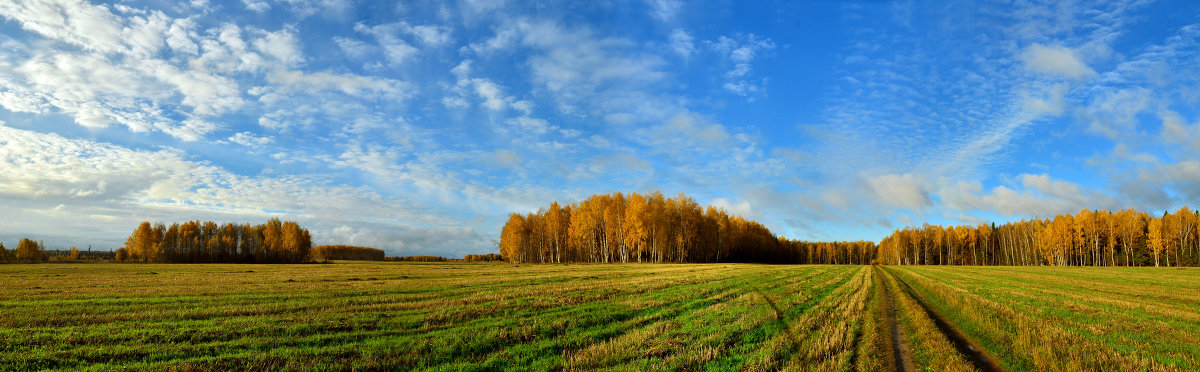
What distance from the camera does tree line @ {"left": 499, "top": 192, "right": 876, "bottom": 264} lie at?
92938mm

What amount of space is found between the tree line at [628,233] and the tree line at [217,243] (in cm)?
6664

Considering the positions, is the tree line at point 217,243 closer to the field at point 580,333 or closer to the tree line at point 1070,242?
the field at point 580,333

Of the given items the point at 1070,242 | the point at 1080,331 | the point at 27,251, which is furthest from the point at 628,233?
the point at 27,251

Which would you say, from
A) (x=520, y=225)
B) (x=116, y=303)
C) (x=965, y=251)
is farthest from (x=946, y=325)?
(x=965, y=251)

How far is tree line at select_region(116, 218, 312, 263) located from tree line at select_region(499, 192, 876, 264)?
6664 cm

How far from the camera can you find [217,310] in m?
17.0

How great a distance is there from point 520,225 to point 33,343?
105 metres

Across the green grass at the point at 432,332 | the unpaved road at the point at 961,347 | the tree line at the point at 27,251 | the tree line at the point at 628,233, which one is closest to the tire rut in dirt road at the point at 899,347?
the unpaved road at the point at 961,347

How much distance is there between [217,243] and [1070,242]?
224027 millimetres

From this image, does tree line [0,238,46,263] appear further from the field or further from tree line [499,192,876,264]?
the field

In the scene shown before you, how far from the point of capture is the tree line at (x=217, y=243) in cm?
13388

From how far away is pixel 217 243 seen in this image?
13762 cm

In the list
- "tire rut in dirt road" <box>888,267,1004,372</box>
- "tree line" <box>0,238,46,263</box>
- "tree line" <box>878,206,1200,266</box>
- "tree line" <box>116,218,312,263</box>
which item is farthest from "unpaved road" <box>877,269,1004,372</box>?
"tree line" <box>0,238,46,263</box>

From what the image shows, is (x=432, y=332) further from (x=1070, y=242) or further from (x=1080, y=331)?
(x=1070, y=242)
